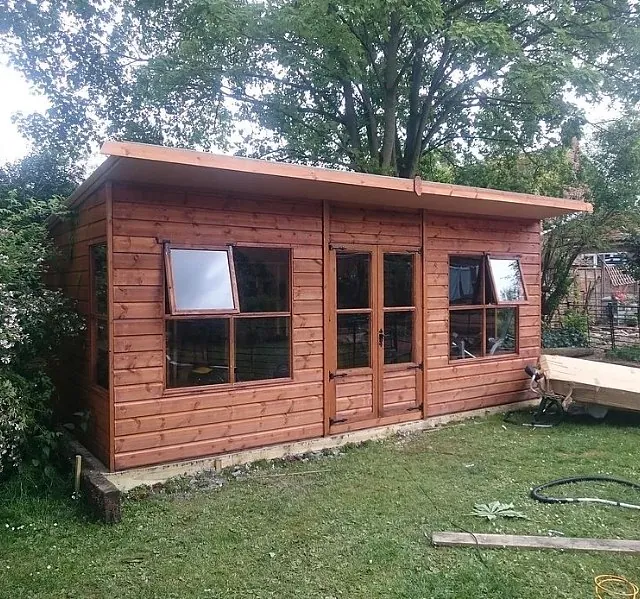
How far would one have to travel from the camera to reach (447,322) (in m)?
6.05

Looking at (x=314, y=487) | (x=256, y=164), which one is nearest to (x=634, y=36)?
(x=256, y=164)

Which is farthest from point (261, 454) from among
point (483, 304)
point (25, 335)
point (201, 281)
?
point (483, 304)

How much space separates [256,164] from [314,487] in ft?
8.00

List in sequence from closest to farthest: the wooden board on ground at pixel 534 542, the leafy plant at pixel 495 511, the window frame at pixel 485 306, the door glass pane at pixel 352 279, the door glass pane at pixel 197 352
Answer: the wooden board on ground at pixel 534 542, the leafy plant at pixel 495 511, the door glass pane at pixel 197 352, the door glass pane at pixel 352 279, the window frame at pixel 485 306

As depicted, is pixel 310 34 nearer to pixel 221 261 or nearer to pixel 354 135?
pixel 354 135

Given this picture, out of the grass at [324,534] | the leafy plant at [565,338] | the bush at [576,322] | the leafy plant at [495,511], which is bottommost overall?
the grass at [324,534]

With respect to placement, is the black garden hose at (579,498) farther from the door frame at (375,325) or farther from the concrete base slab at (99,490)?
A: the concrete base slab at (99,490)

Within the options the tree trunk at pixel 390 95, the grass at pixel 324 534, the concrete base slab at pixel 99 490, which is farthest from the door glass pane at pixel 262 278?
the tree trunk at pixel 390 95

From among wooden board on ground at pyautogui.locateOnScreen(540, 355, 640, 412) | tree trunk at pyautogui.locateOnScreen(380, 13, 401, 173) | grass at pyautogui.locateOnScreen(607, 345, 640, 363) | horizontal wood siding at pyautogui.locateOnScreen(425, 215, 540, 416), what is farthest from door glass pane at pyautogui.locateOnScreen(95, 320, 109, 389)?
grass at pyautogui.locateOnScreen(607, 345, 640, 363)

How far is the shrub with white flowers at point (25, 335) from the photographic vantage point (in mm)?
3791

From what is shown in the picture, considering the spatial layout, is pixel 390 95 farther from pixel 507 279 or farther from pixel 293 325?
pixel 293 325

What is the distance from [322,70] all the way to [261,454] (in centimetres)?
721

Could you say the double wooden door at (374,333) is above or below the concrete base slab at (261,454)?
above

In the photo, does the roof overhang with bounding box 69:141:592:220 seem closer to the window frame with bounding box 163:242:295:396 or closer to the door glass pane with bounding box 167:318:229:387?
the window frame with bounding box 163:242:295:396
